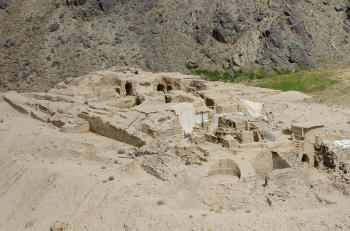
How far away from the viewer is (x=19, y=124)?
2823 centimetres

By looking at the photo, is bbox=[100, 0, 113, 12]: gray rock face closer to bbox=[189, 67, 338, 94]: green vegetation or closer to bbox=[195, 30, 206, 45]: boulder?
bbox=[195, 30, 206, 45]: boulder

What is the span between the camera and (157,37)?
47750 millimetres

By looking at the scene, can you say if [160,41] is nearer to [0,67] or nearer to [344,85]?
[0,67]

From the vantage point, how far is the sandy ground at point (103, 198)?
15.0 metres

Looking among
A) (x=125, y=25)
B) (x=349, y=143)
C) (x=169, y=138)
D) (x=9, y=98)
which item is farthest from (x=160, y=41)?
(x=349, y=143)

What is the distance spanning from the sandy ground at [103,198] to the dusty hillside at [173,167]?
0.05 m

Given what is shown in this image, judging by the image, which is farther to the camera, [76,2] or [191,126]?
→ [76,2]

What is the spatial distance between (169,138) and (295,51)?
99.2 ft

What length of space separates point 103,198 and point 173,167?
2958mm

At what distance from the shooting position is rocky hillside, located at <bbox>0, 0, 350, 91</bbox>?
45.5m

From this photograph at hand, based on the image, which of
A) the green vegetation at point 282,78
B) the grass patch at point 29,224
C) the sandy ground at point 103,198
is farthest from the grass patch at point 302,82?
the grass patch at point 29,224

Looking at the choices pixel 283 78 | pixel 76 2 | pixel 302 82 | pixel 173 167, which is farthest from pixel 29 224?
pixel 76 2

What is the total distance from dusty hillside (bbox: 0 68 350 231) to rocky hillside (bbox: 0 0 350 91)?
633 inches

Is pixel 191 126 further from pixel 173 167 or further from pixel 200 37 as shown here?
pixel 200 37
